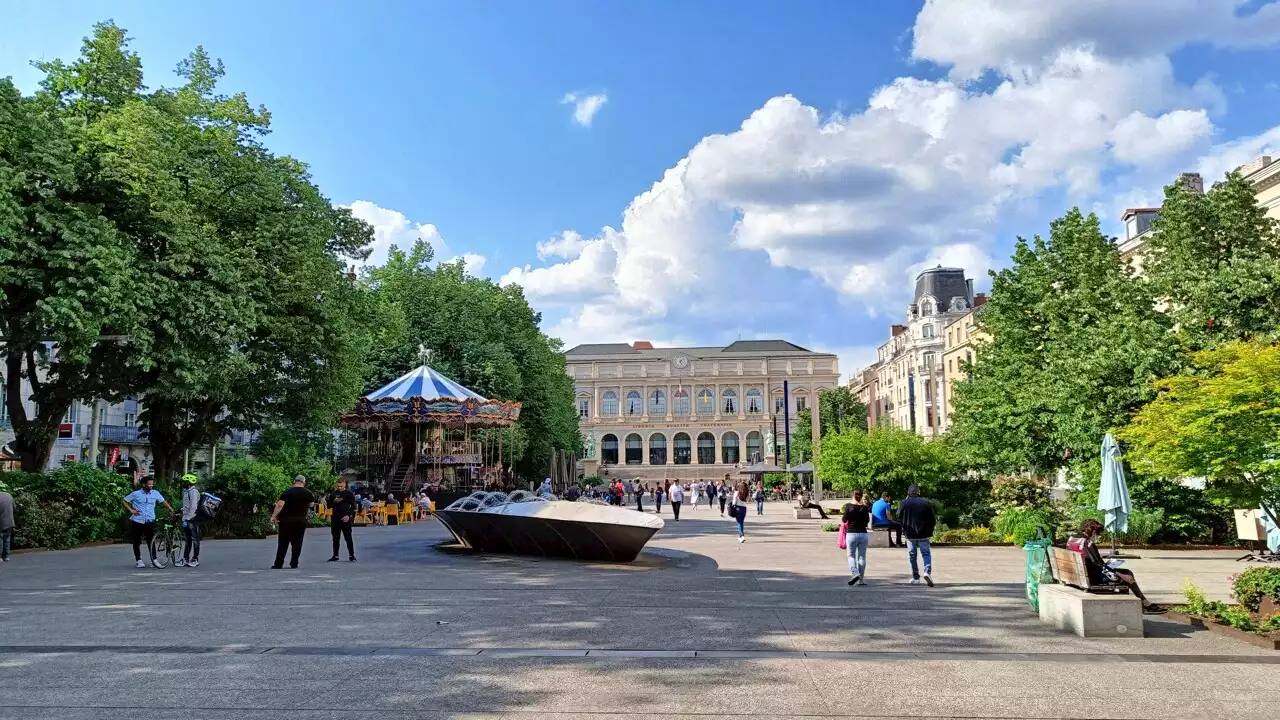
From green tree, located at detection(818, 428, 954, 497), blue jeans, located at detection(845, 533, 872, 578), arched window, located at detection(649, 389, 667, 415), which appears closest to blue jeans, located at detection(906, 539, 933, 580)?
blue jeans, located at detection(845, 533, 872, 578)

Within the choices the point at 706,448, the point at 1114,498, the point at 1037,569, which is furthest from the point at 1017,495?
the point at 706,448

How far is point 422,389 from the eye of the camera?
1521 inches

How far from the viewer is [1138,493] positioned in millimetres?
22562

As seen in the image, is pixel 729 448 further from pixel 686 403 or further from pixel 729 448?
pixel 686 403

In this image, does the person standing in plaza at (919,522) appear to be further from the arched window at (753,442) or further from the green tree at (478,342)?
the arched window at (753,442)

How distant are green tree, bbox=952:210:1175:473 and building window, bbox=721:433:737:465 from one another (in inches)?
3167

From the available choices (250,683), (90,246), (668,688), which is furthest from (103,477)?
(668,688)

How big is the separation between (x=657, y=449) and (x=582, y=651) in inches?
4324

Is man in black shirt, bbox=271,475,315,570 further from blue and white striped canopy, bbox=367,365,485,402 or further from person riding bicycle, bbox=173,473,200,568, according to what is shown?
blue and white striped canopy, bbox=367,365,485,402

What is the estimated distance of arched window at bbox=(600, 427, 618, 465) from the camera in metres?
118

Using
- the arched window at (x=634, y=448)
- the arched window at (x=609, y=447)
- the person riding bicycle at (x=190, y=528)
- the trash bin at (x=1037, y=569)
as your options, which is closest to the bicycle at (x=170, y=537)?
the person riding bicycle at (x=190, y=528)

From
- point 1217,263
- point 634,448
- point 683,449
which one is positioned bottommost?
point 683,449

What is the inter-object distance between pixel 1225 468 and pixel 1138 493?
36.9 ft

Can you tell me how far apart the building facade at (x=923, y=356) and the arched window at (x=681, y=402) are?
76.4ft
